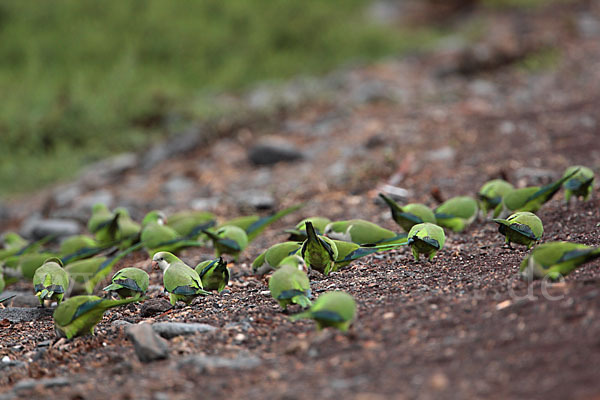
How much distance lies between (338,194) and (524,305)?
241 centimetres

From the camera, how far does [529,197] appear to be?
294 cm

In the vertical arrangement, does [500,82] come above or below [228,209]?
A: above

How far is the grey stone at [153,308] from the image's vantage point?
255 cm

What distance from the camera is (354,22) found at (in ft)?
29.6

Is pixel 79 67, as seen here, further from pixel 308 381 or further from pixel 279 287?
pixel 308 381

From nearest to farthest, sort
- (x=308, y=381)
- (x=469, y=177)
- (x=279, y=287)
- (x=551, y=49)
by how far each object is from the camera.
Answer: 1. (x=308, y=381)
2. (x=279, y=287)
3. (x=469, y=177)
4. (x=551, y=49)

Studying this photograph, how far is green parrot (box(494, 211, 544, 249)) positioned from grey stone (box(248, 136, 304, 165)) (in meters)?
2.62

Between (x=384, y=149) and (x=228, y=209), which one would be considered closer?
(x=228, y=209)

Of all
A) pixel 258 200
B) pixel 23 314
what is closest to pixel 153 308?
pixel 23 314

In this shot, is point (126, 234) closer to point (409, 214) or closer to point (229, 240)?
point (229, 240)

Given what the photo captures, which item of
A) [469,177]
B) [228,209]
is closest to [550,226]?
[469,177]

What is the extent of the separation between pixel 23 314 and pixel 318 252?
1276 mm

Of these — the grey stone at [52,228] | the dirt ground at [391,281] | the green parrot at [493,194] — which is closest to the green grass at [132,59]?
the dirt ground at [391,281]

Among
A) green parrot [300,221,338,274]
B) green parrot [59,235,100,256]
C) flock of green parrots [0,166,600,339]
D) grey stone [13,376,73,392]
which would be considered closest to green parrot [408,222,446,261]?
flock of green parrots [0,166,600,339]
